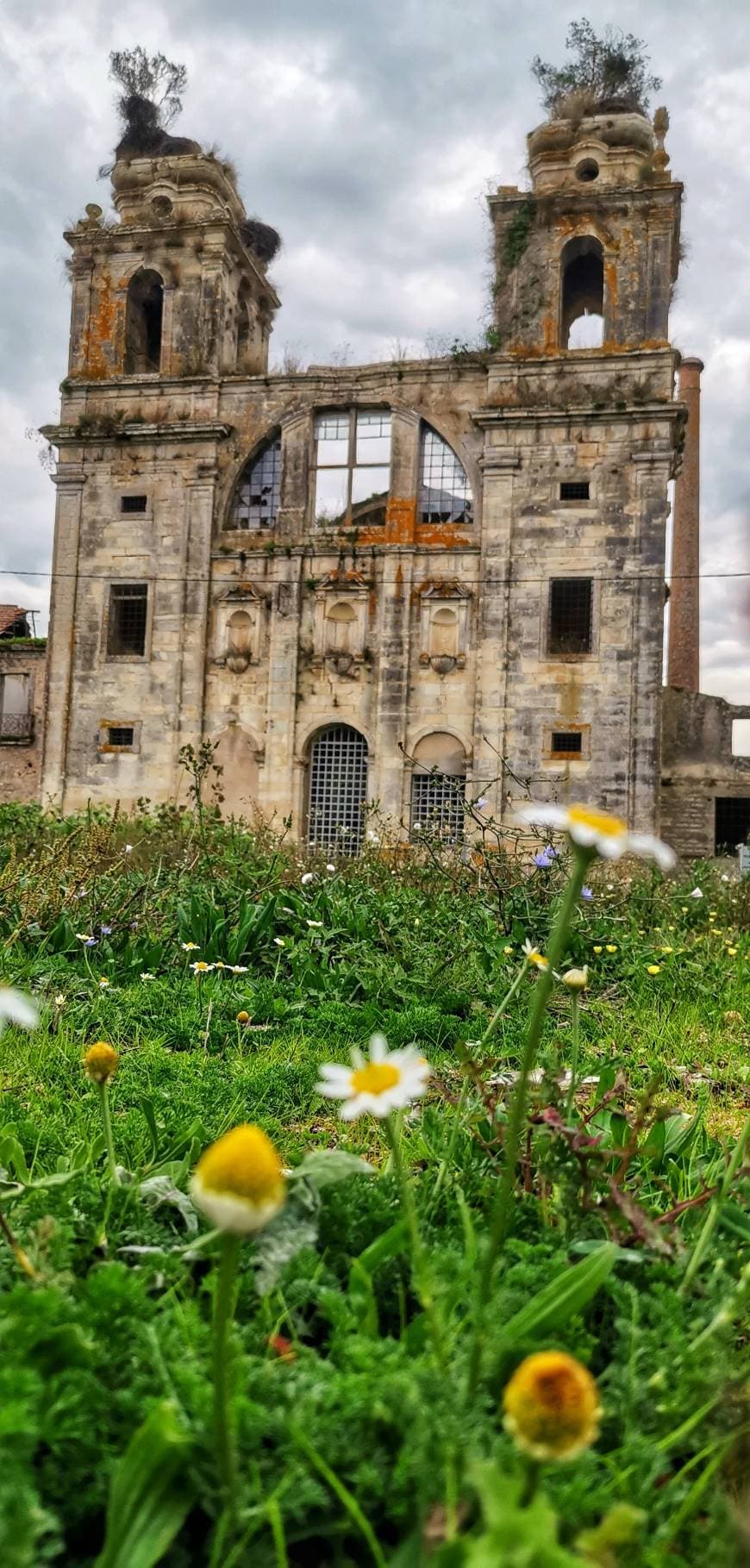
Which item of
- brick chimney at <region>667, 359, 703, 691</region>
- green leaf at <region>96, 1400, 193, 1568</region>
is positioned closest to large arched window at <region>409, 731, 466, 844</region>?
brick chimney at <region>667, 359, 703, 691</region>

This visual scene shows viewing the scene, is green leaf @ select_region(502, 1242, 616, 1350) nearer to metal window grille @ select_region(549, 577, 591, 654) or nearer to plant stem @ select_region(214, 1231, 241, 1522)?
plant stem @ select_region(214, 1231, 241, 1522)

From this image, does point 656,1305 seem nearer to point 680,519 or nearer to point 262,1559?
point 262,1559

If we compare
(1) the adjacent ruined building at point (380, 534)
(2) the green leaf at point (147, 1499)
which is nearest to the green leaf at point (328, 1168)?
(2) the green leaf at point (147, 1499)

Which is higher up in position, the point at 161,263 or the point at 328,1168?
the point at 161,263

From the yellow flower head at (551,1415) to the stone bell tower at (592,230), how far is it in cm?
2006

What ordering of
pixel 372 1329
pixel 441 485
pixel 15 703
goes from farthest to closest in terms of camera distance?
pixel 15 703 < pixel 441 485 < pixel 372 1329

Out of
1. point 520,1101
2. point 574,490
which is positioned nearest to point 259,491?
point 574,490

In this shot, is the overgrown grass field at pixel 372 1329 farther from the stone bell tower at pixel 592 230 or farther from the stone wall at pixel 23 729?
the stone wall at pixel 23 729

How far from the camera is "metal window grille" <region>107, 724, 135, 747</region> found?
65.6 ft

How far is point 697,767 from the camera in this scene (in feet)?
63.8

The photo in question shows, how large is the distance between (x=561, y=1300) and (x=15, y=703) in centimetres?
2612

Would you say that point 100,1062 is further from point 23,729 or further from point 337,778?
point 23,729

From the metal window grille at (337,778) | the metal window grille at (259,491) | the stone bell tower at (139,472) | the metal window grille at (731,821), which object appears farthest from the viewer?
the metal window grille at (259,491)

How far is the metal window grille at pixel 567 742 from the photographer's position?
59.7 feet
